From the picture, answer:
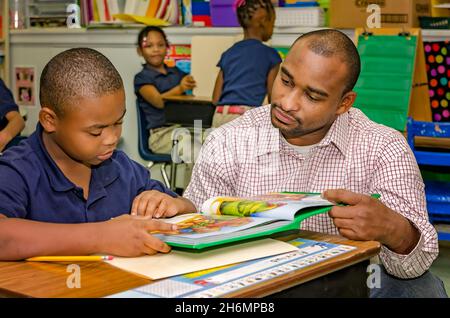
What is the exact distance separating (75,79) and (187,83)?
3467mm

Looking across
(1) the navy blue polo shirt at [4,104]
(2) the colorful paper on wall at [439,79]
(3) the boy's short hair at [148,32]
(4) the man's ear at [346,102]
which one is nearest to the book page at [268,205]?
(4) the man's ear at [346,102]

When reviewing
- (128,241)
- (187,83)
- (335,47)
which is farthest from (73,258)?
(187,83)

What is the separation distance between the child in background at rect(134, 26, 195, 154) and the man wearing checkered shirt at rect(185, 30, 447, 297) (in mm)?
2664

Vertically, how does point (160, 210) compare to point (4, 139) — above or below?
above

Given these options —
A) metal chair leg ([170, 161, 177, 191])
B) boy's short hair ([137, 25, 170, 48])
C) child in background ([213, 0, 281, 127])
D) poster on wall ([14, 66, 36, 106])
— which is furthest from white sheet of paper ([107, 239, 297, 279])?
poster on wall ([14, 66, 36, 106])

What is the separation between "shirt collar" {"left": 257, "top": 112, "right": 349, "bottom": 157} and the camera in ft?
6.04

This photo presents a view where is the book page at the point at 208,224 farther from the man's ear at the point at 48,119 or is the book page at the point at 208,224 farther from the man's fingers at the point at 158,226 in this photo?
the man's ear at the point at 48,119

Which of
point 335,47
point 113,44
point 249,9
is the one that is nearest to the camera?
point 335,47

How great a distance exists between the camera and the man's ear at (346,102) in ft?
6.23

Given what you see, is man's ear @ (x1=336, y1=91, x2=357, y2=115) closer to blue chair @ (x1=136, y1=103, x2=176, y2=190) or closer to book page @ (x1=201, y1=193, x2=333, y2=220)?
book page @ (x1=201, y1=193, x2=333, y2=220)

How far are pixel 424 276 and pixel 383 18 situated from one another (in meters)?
2.72

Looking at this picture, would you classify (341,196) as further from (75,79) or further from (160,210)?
(75,79)

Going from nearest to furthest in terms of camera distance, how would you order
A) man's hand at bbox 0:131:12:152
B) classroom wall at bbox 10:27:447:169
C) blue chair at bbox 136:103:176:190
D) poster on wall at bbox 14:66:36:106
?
man's hand at bbox 0:131:12:152
blue chair at bbox 136:103:176:190
classroom wall at bbox 10:27:447:169
poster on wall at bbox 14:66:36:106

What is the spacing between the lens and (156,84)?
16.1 feet
